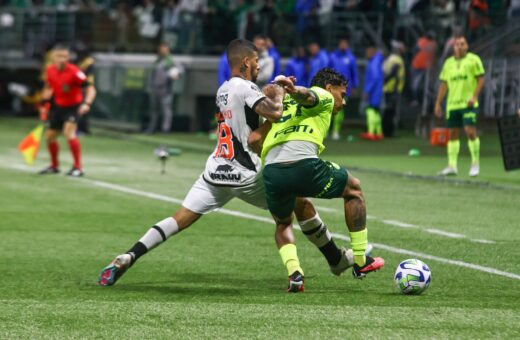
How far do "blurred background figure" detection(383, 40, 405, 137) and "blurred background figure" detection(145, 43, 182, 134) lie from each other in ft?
17.1

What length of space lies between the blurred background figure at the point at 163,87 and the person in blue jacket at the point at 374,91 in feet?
16.2

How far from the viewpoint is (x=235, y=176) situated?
33.5 feet

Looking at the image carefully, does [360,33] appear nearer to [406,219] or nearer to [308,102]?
[406,219]

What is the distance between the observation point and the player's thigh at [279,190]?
9930mm

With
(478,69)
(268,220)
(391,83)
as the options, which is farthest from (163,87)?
(268,220)

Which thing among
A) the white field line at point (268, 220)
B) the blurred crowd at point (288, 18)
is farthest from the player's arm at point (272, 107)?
the blurred crowd at point (288, 18)

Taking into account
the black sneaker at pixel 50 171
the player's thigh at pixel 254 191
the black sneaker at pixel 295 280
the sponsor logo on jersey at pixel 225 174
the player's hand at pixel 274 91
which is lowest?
the black sneaker at pixel 50 171

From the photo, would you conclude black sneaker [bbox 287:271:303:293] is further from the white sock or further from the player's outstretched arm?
the player's outstretched arm

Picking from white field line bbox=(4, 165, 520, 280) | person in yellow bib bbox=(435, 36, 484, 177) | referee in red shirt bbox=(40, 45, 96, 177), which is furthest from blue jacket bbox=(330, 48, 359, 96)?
referee in red shirt bbox=(40, 45, 96, 177)

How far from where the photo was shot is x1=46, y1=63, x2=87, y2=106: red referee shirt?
2109 centimetres

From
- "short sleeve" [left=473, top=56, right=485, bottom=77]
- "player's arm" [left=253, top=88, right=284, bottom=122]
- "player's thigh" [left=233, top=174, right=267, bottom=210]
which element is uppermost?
"player's arm" [left=253, top=88, right=284, bottom=122]

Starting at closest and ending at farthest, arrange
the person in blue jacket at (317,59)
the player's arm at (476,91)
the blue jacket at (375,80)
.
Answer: the player's arm at (476,91), the blue jacket at (375,80), the person in blue jacket at (317,59)

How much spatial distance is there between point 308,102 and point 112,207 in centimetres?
734

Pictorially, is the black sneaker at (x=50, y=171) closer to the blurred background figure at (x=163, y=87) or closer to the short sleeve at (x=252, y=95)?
the blurred background figure at (x=163, y=87)
